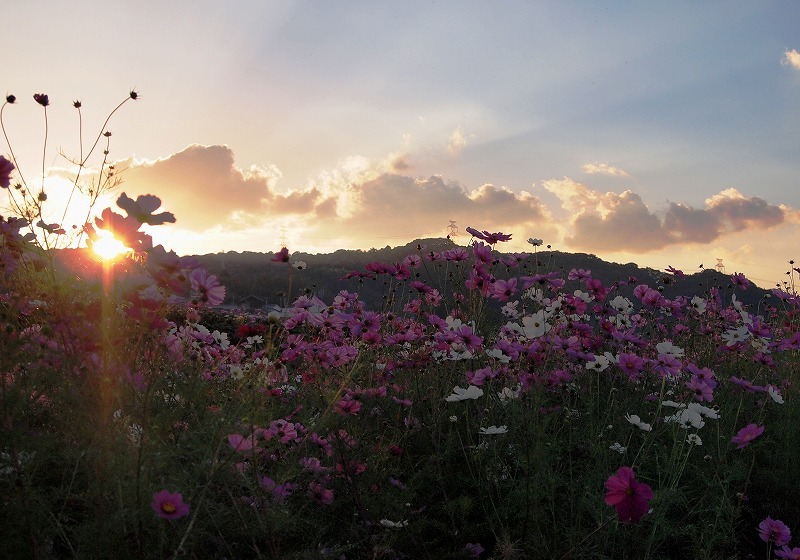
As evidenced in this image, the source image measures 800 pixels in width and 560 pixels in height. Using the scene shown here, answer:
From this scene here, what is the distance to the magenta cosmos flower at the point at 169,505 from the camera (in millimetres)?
1472

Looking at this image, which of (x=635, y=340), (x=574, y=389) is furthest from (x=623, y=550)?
(x=574, y=389)

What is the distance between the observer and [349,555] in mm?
2195

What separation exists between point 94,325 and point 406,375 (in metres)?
2.14

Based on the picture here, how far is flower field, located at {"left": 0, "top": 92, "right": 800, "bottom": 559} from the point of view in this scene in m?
1.67

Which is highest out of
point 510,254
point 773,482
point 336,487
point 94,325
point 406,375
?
point 510,254

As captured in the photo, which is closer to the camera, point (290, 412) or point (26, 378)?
point (26, 378)

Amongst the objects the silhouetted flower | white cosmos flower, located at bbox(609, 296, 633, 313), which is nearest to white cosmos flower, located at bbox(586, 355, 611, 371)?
white cosmos flower, located at bbox(609, 296, 633, 313)

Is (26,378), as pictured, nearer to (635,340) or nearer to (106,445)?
(106,445)

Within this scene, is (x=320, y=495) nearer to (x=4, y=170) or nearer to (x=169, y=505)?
(x=169, y=505)

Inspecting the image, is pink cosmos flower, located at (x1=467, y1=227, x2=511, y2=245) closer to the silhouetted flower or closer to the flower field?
the flower field

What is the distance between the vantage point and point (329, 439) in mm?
2740

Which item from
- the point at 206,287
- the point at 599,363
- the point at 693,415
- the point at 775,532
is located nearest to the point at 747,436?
the point at 693,415

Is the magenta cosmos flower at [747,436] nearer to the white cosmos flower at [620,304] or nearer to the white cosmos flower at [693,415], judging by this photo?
the white cosmos flower at [693,415]

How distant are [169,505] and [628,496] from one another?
44.8 inches
